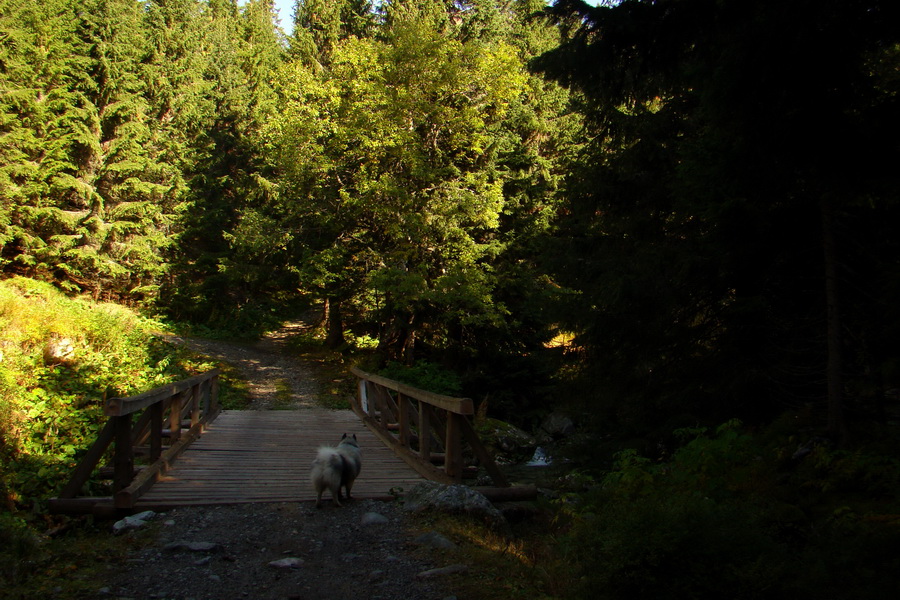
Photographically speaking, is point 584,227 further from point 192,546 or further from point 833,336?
point 192,546

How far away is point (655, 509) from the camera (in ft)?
10.2

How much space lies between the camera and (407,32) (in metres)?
14.7

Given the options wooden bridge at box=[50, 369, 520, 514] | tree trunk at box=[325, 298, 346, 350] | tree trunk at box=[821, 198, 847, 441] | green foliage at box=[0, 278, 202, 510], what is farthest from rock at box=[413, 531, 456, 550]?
tree trunk at box=[325, 298, 346, 350]

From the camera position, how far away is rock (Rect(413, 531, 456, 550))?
4.22m

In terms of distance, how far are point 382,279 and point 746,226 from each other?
9056 mm

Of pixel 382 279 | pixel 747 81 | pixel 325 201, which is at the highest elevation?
pixel 325 201

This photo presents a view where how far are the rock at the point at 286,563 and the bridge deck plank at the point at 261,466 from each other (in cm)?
160

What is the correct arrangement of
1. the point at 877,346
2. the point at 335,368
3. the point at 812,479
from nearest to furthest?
1. the point at 812,479
2. the point at 877,346
3. the point at 335,368

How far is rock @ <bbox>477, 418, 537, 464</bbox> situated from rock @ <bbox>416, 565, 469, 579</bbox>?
8.78 meters

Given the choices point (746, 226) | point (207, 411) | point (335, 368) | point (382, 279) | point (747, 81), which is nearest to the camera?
point (747, 81)

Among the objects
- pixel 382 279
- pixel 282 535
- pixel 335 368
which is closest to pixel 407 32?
pixel 382 279

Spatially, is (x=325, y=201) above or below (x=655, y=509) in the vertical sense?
above

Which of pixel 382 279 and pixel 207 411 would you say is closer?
pixel 207 411

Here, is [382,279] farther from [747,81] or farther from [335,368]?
[747,81]
